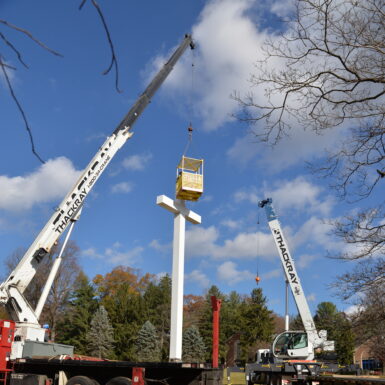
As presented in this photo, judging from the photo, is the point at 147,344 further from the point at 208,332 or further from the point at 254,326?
the point at 254,326

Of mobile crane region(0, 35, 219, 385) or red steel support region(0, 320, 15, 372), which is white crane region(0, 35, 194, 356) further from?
red steel support region(0, 320, 15, 372)

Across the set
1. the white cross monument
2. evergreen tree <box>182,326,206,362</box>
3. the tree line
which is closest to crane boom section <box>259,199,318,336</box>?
the white cross monument

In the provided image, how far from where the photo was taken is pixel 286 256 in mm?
21500

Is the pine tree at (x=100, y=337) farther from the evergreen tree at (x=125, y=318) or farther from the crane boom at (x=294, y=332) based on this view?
the crane boom at (x=294, y=332)

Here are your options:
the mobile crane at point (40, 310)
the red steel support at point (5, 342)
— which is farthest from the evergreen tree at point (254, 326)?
the red steel support at point (5, 342)

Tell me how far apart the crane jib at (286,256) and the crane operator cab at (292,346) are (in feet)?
9.14

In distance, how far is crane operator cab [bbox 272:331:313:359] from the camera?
18.3 m

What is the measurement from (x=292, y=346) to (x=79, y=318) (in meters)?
34.6

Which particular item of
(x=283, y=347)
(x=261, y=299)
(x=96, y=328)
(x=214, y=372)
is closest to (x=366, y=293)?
(x=214, y=372)

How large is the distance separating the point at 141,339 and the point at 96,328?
4867 millimetres

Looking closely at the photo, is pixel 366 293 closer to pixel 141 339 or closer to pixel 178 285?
pixel 178 285

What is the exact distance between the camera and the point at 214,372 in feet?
37.6

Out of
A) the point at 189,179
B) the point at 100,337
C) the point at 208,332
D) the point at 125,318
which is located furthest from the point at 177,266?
the point at 208,332

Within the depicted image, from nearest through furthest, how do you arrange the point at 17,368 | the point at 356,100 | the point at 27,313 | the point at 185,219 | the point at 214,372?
the point at 356,100 → the point at 214,372 → the point at 17,368 → the point at 27,313 → the point at 185,219
